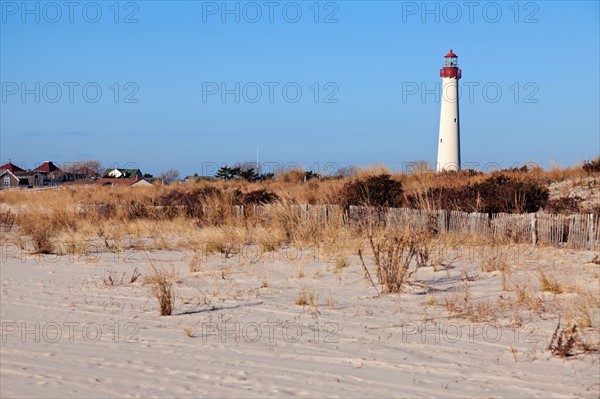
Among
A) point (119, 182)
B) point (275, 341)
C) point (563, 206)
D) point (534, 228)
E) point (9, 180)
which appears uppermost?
point (9, 180)

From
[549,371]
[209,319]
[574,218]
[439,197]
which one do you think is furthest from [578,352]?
[439,197]

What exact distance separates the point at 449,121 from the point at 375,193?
18.6 metres

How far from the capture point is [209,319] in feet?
24.3

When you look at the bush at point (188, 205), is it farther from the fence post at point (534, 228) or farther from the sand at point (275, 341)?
the fence post at point (534, 228)

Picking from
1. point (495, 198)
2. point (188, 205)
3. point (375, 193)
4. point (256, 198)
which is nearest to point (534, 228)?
point (495, 198)

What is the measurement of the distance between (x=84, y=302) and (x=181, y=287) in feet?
4.23

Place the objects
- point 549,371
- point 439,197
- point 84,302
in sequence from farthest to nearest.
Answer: point 439,197
point 84,302
point 549,371

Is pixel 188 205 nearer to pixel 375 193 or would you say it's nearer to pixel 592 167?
pixel 375 193

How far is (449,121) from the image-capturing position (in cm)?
3488

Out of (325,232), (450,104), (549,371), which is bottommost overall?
(549,371)

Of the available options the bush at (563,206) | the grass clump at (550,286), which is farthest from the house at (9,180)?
the grass clump at (550,286)

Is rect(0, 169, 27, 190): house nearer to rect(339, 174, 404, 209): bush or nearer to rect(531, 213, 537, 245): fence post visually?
rect(339, 174, 404, 209): bush

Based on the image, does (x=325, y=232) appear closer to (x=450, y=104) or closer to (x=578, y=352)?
(x=578, y=352)

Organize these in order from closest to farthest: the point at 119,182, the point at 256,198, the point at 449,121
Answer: the point at 256,198
the point at 449,121
the point at 119,182
